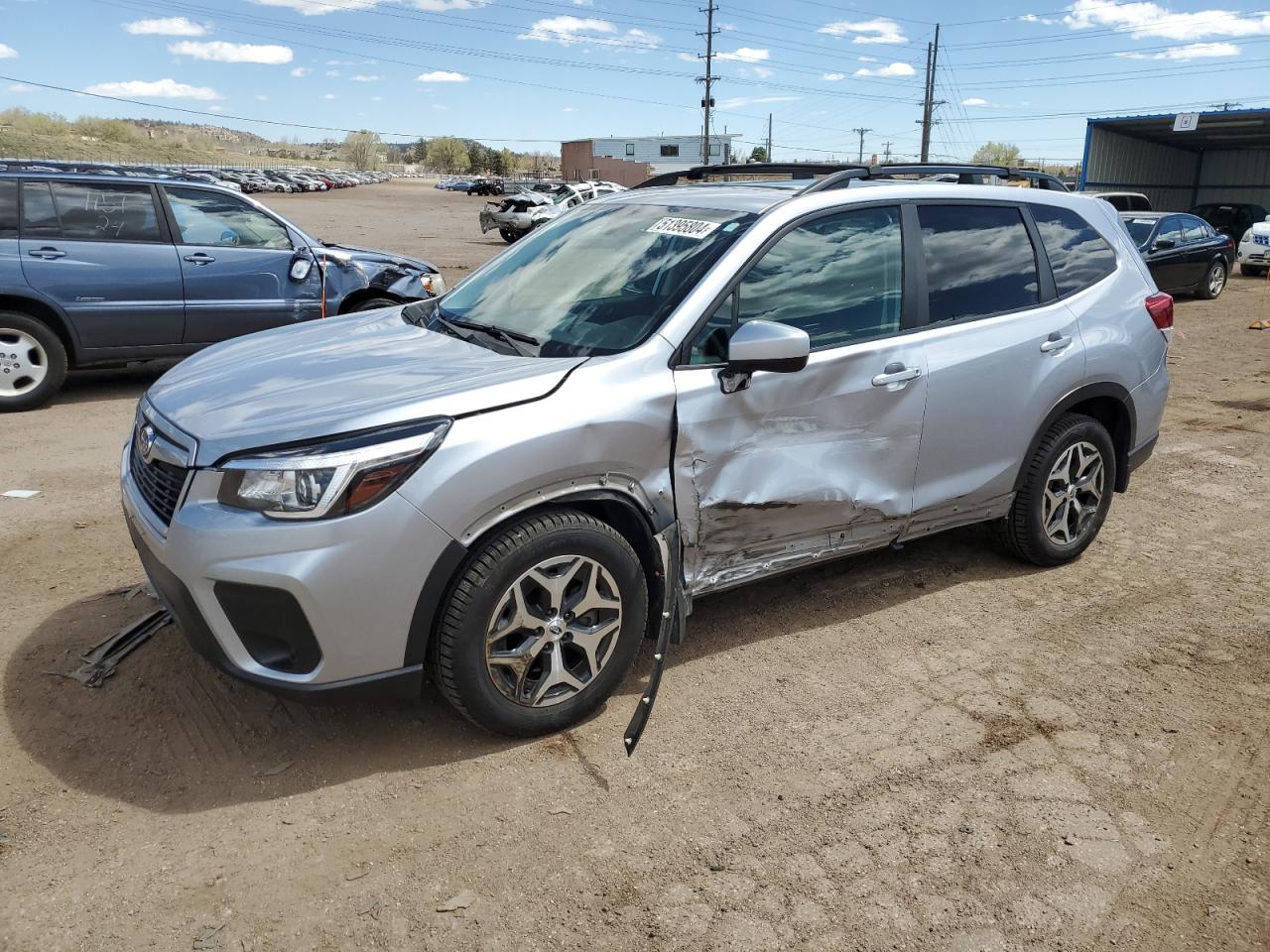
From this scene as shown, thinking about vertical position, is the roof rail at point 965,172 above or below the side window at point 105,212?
above

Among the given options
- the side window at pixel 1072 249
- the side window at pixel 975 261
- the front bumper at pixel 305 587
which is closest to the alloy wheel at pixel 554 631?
the front bumper at pixel 305 587

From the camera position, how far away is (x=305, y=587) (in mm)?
2746

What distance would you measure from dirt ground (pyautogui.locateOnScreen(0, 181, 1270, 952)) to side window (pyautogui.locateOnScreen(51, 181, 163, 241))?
170 inches

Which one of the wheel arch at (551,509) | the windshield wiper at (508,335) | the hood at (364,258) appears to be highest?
the hood at (364,258)

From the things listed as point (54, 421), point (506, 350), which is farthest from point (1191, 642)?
point (54, 421)

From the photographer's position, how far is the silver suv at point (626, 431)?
2832 mm

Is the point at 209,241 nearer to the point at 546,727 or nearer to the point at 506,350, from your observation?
the point at 506,350

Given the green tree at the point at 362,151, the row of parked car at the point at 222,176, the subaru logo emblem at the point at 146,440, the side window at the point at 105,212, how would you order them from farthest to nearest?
the green tree at the point at 362,151, the row of parked car at the point at 222,176, the side window at the point at 105,212, the subaru logo emblem at the point at 146,440

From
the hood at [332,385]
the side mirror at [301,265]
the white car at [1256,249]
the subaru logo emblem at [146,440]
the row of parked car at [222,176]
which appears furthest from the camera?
the white car at [1256,249]

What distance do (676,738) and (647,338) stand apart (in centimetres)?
138

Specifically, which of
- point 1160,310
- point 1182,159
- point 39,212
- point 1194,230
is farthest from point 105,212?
point 1182,159

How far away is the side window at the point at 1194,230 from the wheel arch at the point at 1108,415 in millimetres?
14155

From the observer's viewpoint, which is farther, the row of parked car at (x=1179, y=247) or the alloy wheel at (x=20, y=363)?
the row of parked car at (x=1179, y=247)

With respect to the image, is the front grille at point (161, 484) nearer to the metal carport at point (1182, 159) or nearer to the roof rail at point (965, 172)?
the roof rail at point (965, 172)
